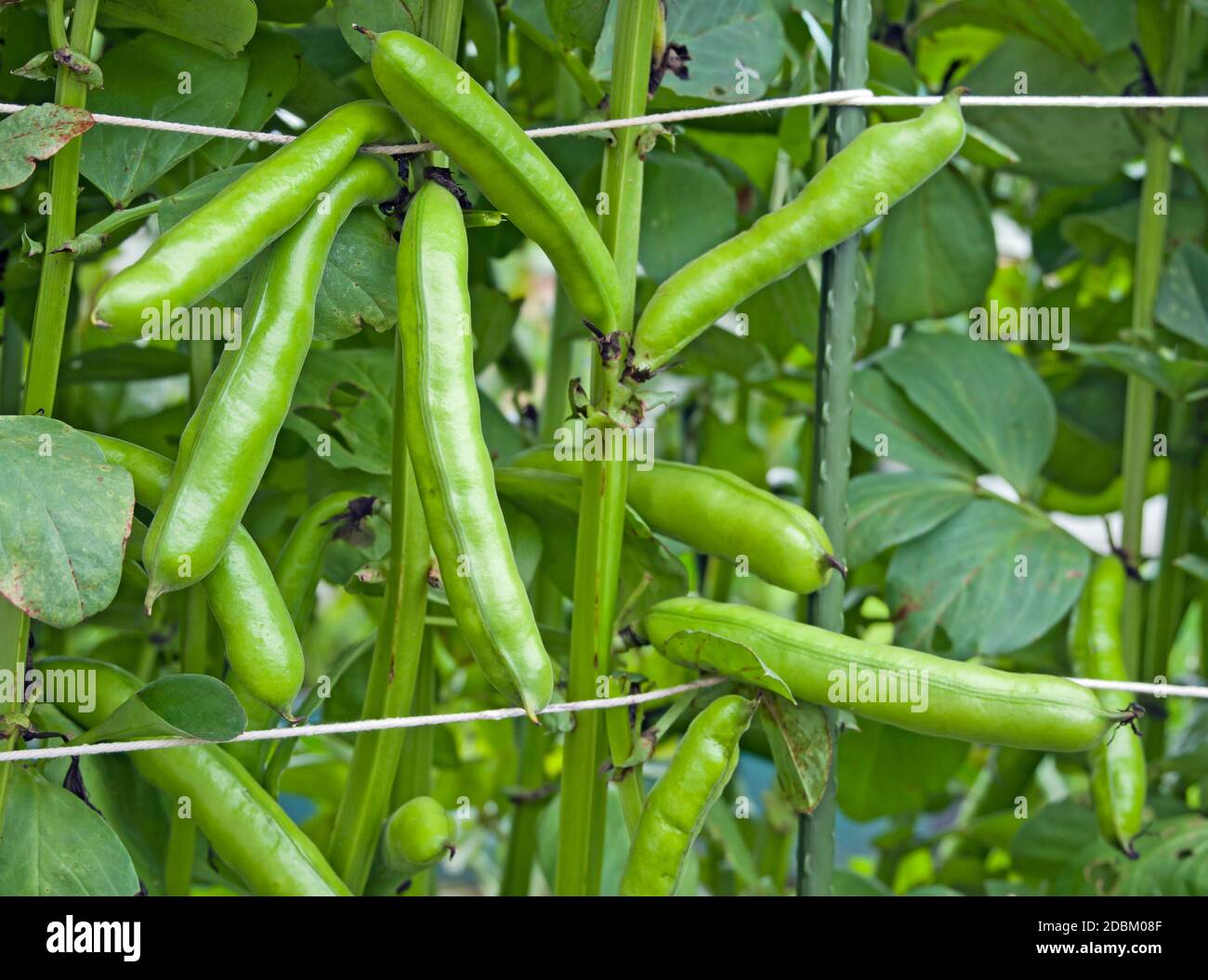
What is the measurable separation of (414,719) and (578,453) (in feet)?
0.65

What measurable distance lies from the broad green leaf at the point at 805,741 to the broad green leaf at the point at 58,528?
0.40 m

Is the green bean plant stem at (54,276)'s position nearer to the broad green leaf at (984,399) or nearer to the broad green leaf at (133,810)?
the broad green leaf at (133,810)

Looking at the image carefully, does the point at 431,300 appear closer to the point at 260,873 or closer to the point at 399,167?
the point at 399,167

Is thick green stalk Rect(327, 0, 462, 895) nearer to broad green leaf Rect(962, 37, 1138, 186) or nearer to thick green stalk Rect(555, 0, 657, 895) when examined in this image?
thick green stalk Rect(555, 0, 657, 895)

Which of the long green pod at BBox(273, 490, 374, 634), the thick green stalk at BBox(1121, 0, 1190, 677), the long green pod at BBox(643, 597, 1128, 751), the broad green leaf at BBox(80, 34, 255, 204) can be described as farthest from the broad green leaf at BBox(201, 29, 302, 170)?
the thick green stalk at BBox(1121, 0, 1190, 677)

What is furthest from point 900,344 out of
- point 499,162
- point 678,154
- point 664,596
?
point 499,162

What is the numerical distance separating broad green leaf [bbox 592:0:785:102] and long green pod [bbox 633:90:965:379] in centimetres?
13

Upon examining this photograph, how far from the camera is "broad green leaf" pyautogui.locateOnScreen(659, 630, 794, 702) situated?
2.24ft

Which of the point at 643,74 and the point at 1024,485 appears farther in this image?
the point at 1024,485

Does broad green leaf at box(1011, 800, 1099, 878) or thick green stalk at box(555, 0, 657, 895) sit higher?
thick green stalk at box(555, 0, 657, 895)

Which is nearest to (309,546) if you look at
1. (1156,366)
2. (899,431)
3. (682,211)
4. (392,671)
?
(392,671)

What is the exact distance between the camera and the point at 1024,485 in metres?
1.02

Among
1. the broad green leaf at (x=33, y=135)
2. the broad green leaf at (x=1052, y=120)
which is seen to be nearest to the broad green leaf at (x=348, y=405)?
the broad green leaf at (x=33, y=135)
